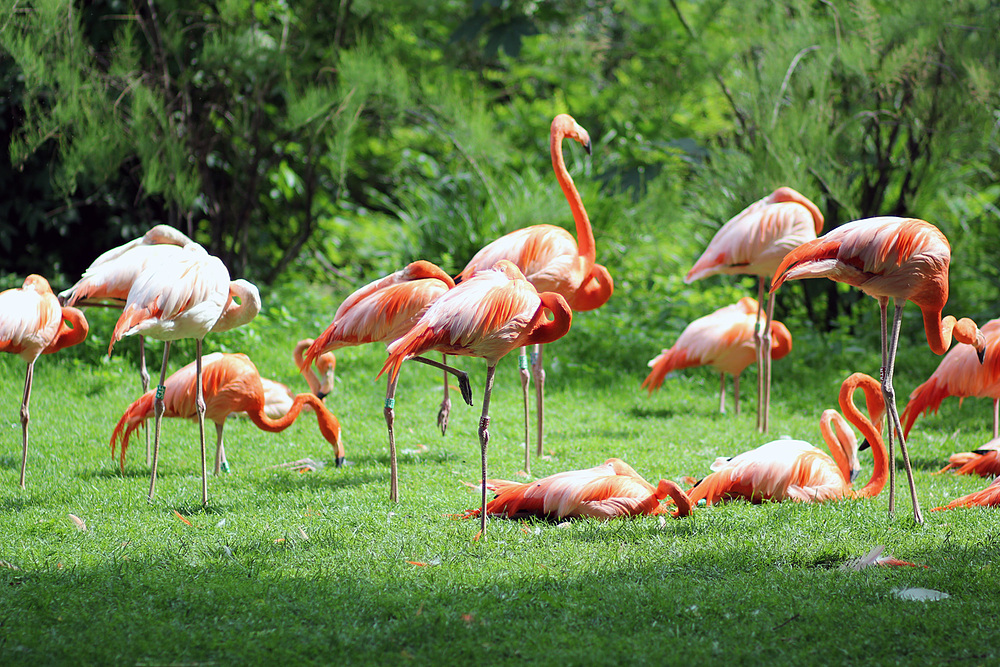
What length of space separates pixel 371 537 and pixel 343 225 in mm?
8218

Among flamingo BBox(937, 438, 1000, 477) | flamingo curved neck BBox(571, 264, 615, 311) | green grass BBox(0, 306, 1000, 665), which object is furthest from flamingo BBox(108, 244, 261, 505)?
flamingo BBox(937, 438, 1000, 477)

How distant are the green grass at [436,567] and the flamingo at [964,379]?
1.25 feet

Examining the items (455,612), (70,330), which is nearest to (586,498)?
(455,612)

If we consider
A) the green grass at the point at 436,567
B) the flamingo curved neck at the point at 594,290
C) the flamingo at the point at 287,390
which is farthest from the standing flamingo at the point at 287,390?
the flamingo curved neck at the point at 594,290

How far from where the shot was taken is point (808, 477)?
4.47 metres

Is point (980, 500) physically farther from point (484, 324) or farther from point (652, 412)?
point (652, 412)

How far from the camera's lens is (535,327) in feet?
13.7

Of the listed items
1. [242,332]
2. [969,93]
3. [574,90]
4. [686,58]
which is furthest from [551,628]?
[574,90]

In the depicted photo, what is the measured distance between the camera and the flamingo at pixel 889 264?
401cm

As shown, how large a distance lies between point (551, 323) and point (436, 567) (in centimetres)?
130

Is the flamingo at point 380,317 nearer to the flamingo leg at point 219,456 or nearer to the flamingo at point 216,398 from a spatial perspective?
the flamingo at point 216,398

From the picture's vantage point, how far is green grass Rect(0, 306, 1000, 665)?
9.31ft

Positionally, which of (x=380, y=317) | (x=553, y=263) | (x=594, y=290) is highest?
(x=553, y=263)

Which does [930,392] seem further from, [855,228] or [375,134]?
[375,134]
